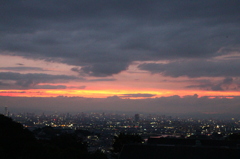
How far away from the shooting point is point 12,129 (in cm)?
2211

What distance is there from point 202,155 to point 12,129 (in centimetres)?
1385

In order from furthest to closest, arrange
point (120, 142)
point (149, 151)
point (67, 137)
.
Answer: point (67, 137) < point (120, 142) < point (149, 151)

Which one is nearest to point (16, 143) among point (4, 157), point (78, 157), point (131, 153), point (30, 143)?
point (30, 143)

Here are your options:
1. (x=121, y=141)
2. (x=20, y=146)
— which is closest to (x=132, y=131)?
(x=121, y=141)

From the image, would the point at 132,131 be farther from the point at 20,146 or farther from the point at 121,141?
the point at 20,146

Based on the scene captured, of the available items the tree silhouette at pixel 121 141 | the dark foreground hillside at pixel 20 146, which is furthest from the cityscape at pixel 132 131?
the dark foreground hillside at pixel 20 146

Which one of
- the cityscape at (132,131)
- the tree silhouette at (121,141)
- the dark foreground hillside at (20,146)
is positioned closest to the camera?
the dark foreground hillside at (20,146)

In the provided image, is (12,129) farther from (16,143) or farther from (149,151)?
(149,151)

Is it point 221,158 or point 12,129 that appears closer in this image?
point 221,158

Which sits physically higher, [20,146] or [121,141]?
[20,146]

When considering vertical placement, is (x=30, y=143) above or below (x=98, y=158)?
above

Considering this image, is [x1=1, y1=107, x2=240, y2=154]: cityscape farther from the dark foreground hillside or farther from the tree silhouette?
the dark foreground hillside

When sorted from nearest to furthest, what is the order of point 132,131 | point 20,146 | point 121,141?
point 20,146
point 121,141
point 132,131

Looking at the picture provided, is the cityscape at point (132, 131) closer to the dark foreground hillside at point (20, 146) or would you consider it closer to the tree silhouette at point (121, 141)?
the tree silhouette at point (121, 141)
